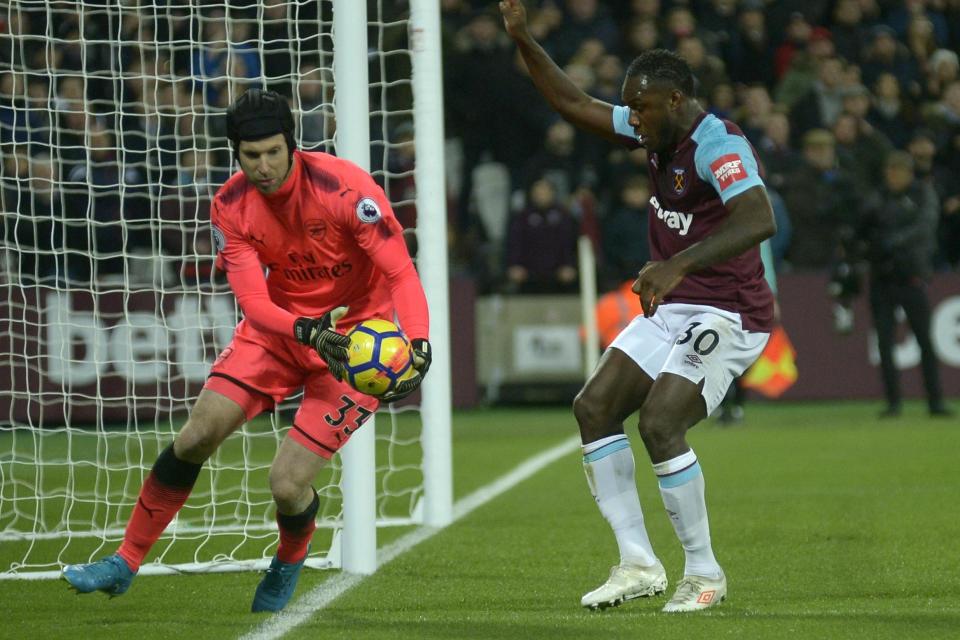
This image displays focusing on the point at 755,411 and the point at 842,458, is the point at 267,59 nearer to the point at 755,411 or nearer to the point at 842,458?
the point at 842,458

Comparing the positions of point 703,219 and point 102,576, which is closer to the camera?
point 102,576

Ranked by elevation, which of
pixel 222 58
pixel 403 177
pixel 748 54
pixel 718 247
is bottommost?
pixel 718 247

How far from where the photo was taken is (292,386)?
568 cm

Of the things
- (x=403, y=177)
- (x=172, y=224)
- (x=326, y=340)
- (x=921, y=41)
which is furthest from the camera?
(x=921, y=41)

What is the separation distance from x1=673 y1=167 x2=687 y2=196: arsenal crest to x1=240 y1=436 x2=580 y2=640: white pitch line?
6.45 feet

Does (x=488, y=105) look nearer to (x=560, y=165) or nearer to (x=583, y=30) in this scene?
(x=560, y=165)

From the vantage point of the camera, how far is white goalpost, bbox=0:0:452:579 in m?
7.07

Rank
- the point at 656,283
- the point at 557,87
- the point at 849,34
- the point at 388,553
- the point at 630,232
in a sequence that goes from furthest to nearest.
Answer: the point at 849,34 → the point at 630,232 → the point at 388,553 → the point at 557,87 → the point at 656,283

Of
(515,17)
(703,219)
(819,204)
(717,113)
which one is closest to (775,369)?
(819,204)

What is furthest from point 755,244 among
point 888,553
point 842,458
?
point 842,458

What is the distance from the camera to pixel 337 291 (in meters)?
5.69

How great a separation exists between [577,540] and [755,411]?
25.4 ft

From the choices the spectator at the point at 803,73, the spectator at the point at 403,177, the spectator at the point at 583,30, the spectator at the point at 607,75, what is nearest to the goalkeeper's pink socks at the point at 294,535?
the spectator at the point at 403,177

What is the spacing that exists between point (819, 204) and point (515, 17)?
9.66m
